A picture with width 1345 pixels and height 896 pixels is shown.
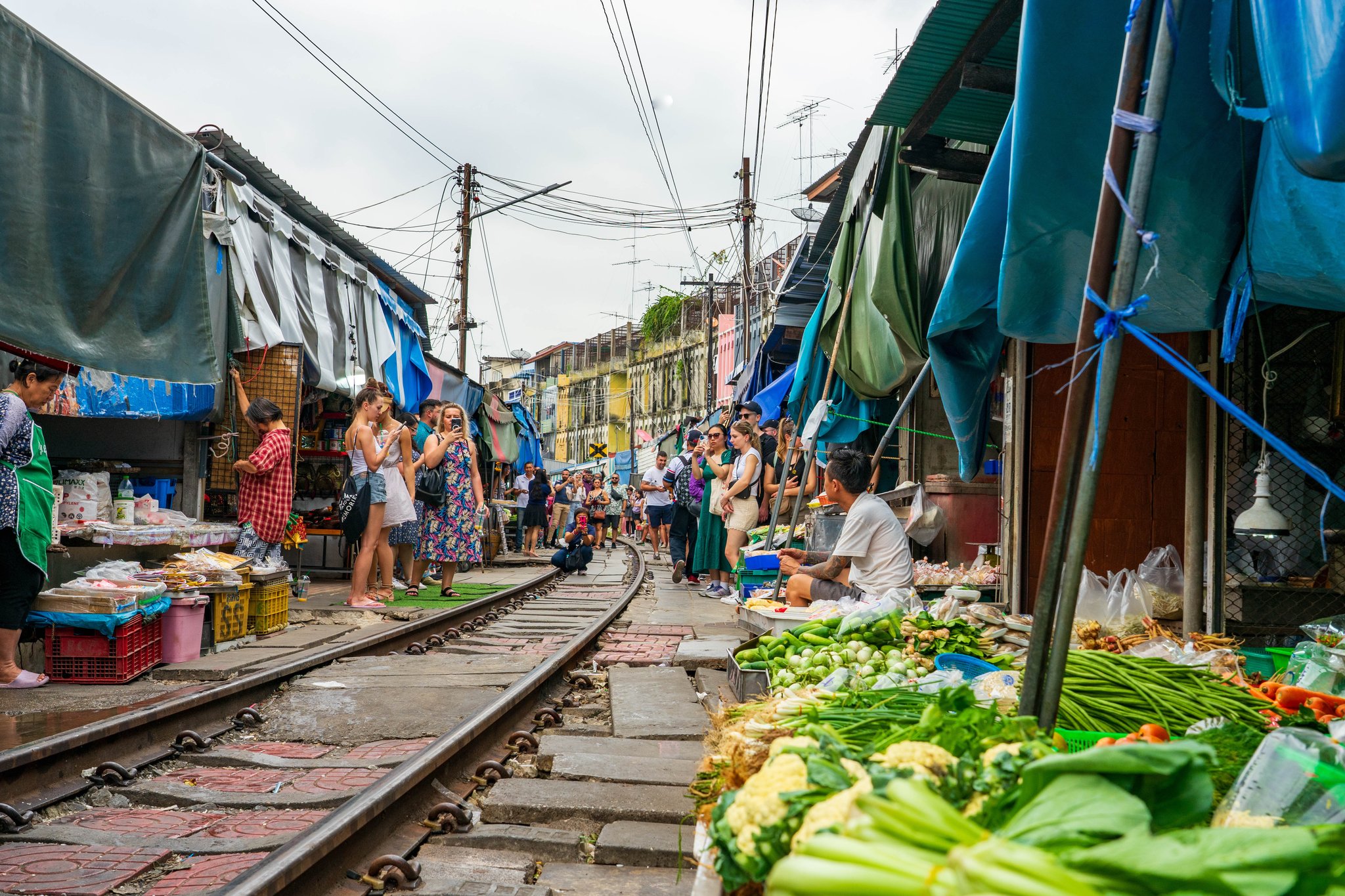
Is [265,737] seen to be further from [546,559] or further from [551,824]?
[546,559]

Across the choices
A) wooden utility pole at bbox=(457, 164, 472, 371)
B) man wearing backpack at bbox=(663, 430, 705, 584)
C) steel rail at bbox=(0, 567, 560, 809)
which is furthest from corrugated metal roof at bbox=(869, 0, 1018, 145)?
wooden utility pole at bbox=(457, 164, 472, 371)

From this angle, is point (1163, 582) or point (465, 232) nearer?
point (1163, 582)

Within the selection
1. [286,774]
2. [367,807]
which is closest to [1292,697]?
[367,807]

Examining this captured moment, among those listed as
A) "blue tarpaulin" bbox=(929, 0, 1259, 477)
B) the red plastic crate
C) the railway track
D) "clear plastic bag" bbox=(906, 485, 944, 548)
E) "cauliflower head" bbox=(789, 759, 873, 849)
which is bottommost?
the railway track

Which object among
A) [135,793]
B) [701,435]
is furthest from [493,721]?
[701,435]

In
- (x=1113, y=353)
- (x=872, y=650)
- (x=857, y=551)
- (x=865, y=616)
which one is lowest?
(x=872, y=650)

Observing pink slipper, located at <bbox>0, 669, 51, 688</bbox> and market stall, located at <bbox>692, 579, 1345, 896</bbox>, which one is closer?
market stall, located at <bbox>692, 579, 1345, 896</bbox>

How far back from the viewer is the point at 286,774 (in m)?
4.49

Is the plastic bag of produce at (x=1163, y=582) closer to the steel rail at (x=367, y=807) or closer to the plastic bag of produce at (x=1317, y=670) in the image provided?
the plastic bag of produce at (x=1317, y=670)

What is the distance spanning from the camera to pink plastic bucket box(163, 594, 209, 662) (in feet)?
22.5

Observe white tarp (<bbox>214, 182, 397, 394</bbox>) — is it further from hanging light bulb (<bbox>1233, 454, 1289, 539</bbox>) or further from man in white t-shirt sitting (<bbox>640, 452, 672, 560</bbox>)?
hanging light bulb (<bbox>1233, 454, 1289, 539</bbox>)

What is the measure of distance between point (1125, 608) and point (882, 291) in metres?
2.75

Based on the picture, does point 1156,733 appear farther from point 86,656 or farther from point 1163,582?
point 86,656

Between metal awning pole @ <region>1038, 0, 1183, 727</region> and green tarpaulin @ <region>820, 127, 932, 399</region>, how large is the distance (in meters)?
4.58
